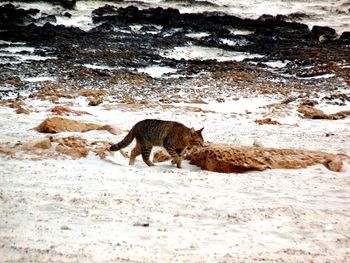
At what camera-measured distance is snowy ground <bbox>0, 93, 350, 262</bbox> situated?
13.0ft

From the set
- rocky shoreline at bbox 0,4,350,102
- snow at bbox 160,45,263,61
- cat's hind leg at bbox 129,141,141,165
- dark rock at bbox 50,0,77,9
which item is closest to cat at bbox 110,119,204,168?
cat's hind leg at bbox 129,141,141,165

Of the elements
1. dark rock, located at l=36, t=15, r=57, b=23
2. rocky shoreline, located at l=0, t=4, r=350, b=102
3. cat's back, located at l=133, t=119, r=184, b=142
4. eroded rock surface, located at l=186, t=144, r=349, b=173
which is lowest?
rocky shoreline, located at l=0, t=4, r=350, b=102

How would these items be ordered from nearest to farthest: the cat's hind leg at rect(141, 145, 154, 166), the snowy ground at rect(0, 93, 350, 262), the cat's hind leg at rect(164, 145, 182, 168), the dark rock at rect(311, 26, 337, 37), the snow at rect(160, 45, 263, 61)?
the snowy ground at rect(0, 93, 350, 262), the cat's hind leg at rect(164, 145, 182, 168), the cat's hind leg at rect(141, 145, 154, 166), the snow at rect(160, 45, 263, 61), the dark rock at rect(311, 26, 337, 37)

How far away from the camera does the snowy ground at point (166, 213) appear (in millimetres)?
3961

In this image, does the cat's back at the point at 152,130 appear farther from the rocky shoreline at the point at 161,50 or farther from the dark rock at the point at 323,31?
the dark rock at the point at 323,31

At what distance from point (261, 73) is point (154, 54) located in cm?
598

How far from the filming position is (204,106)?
47.4ft

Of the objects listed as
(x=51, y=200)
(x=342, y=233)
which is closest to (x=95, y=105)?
(x=51, y=200)

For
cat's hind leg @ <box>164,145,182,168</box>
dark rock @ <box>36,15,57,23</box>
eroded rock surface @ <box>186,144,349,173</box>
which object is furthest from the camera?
dark rock @ <box>36,15,57,23</box>

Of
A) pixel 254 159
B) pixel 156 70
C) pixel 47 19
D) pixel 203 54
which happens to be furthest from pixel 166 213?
pixel 47 19

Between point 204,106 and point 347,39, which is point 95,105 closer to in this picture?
point 204,106

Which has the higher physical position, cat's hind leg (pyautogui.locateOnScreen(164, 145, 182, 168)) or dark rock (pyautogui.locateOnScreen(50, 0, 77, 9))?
cat's hind leg (pyautogui.locateOnScreen(164, 145, 182, 168))

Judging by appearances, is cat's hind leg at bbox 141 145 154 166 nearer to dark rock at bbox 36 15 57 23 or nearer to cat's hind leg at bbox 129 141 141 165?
cat's hind leg at bbox 129 141 141 165

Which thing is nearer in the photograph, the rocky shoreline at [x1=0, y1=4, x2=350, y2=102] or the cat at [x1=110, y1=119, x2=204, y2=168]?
the cat at [x1=110, y1=119, x2=204, y2=168]
